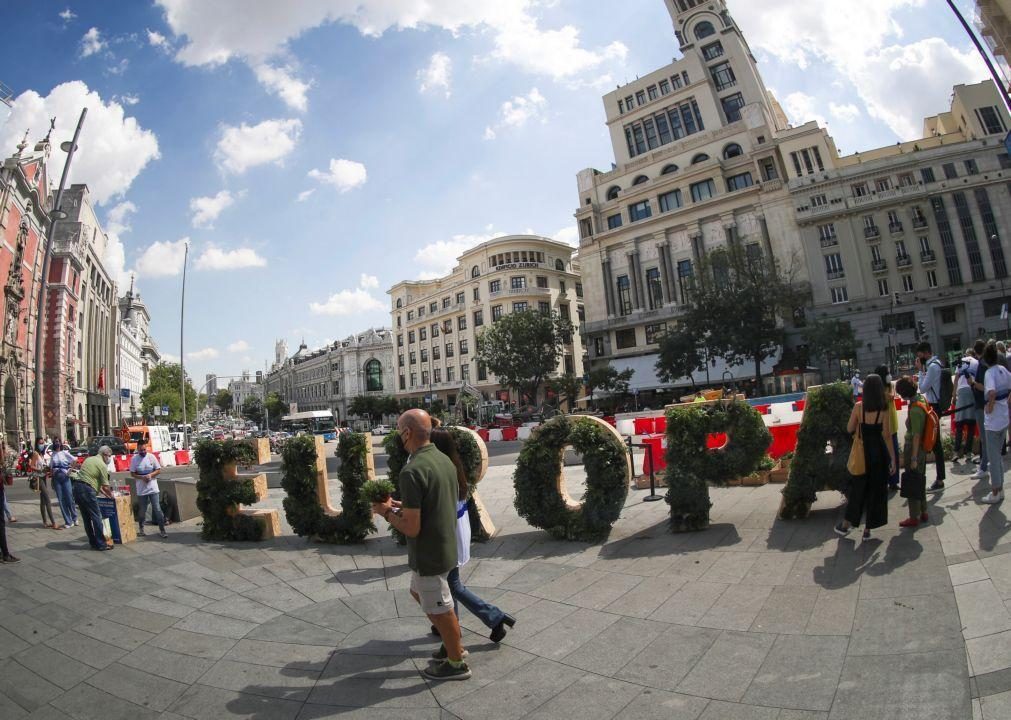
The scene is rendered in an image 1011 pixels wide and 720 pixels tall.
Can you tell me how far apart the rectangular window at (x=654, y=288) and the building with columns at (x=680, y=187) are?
98 mm

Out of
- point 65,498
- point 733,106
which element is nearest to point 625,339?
point 733,106

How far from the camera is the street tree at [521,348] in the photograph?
45.3 metres

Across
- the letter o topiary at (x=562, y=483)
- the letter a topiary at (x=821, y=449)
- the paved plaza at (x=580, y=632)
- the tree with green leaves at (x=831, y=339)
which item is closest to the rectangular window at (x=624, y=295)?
the tree with green leaves at (x=831, y=339)

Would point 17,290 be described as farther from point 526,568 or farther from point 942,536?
point 942,536

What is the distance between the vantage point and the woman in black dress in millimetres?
5102

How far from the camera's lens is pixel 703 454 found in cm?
648

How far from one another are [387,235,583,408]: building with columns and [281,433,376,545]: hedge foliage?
4893cm

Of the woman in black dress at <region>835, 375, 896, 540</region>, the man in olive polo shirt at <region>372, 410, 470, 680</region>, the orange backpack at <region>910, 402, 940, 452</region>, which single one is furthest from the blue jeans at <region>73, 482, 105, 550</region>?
the orange backpack at <region>910, 402, 940, 452</region>

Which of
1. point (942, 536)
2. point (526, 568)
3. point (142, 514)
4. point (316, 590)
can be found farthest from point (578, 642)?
point (142, 514)

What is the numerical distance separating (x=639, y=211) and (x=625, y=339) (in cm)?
1248

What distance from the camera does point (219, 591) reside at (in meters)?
5.71

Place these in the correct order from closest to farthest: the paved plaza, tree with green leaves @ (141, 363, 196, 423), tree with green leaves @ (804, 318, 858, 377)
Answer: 1. the paved plaza
2. tree with green leaves @ (804, 318, 858, 377)
3. tree with green leaves @ (141, 363, 196, 423)

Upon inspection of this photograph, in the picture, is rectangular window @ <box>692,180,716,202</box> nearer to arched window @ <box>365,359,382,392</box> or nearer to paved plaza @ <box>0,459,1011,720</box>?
paved plaza @ <box>0,459,1011,720</box>

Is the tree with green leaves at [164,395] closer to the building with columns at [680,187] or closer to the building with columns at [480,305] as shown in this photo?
the building with columns at [480,305]
